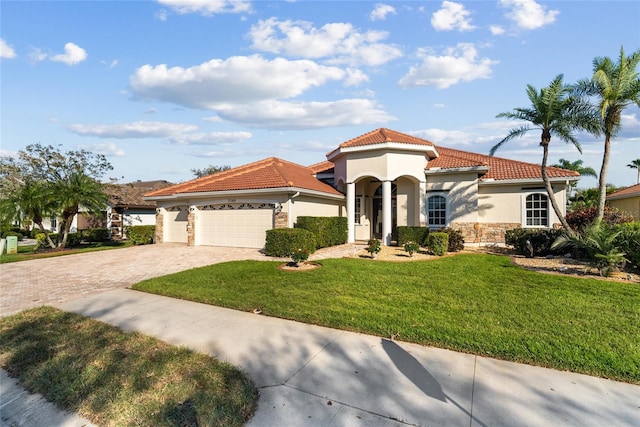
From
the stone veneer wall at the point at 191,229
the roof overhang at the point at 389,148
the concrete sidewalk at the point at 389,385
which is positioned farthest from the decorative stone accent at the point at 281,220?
the concrete sidewalk at the point at 389,385

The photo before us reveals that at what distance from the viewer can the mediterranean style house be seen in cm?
1595

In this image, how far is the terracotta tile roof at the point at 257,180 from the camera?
15.7m

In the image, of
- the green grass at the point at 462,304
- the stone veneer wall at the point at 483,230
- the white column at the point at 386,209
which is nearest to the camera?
the green grass at the point at 462,304

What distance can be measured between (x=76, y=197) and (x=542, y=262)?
23.4 meters

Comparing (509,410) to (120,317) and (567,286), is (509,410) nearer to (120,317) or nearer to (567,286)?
(567,286)

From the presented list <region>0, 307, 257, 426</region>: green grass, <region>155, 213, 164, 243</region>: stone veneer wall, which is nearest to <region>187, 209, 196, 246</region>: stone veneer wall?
<region>155, 213, 164, 243</region>: stone veneer wall

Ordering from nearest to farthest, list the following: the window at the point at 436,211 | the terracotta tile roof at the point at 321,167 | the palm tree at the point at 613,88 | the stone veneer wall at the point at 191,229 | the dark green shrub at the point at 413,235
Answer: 1. the palm tree at the point at 613,88
2. the dark green shrub at the point at 413,235
3. the window at the point at 436,211
4. the stone veneer wall at the point at 191,229
5. the terracotta tile roof at the point at 321,167

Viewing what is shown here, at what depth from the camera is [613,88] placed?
11102mm

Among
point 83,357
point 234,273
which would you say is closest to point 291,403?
point 83,357

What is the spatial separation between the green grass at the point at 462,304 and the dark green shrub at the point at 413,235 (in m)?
4.79

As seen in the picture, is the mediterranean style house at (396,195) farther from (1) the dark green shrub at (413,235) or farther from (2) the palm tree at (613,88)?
(2) the palm tree at (613,88)

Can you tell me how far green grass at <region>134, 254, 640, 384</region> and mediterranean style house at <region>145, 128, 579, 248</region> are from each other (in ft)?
19.7

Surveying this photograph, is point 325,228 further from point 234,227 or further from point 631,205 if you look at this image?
point 631,205

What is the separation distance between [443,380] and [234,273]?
733 cm
